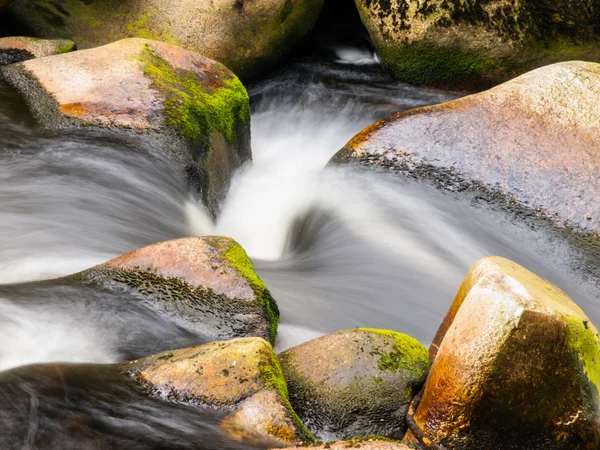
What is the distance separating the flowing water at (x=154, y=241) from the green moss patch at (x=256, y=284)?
27 cm

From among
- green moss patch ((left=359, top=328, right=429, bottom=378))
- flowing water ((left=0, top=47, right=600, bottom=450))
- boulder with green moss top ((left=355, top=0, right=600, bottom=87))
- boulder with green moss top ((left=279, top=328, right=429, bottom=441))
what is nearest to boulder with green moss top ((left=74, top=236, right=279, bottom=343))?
flowing water ((left=0, top=47, right=600, bottom=450))

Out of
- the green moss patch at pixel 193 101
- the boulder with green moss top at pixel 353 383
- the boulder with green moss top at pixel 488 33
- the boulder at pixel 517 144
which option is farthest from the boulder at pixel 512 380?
the boulder with green moss top at pixel 488 33

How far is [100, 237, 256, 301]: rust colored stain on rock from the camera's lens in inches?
149

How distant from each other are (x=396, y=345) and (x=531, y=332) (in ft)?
2.28

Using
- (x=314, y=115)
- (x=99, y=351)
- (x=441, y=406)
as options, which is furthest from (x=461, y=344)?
(x=314, y=115)

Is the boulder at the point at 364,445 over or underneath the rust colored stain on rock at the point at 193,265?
underneath

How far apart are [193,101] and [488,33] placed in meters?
3.89

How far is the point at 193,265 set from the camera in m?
3.83

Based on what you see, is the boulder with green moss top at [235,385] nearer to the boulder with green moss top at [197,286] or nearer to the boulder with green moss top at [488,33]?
the boulder with green moss top at [197,286]

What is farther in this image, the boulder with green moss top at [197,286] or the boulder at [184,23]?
the boulder at [184,23]

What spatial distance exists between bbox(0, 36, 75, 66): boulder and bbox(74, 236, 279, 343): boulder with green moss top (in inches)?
166

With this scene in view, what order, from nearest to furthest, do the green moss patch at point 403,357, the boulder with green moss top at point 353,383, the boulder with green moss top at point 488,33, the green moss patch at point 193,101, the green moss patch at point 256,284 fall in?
the boulder with green moss top at point 353,383 → the green moss patch at point 403,357 → the green moss patch at point 256,284 → the green moss patch at point 193,101 → the boulder with green moss top at point 488,33

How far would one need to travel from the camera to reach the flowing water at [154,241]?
3.01 m

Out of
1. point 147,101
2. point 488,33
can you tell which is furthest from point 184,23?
point 488,33
